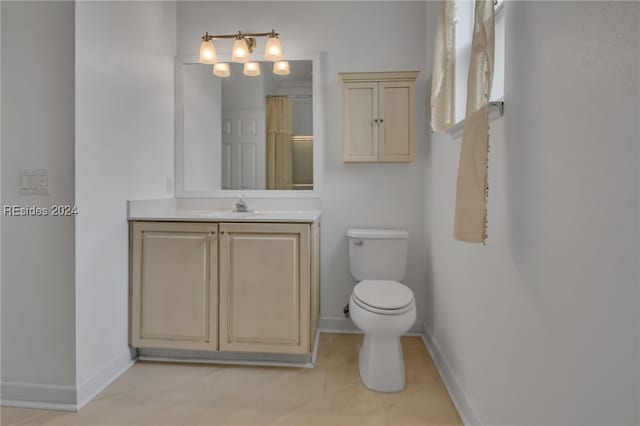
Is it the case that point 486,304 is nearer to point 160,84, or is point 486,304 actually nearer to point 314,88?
point 314,88

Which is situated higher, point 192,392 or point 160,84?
point 160,84

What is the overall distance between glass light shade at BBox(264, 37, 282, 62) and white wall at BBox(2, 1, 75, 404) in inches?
46.5

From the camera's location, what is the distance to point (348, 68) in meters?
2.56

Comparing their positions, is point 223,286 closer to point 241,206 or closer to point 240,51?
point 241,206

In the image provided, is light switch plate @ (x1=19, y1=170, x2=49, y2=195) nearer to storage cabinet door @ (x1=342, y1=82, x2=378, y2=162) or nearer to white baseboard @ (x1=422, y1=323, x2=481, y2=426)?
storage cabinet door @ (x1=342, y1=82, x2=378, y2=162)

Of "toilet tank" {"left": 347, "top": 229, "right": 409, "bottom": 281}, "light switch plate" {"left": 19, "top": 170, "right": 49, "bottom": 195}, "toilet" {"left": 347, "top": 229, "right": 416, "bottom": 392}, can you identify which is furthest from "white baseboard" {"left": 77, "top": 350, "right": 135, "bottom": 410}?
"toilet tank" {"left": 347, "top": 229, "right": 409, "bottom": 281}

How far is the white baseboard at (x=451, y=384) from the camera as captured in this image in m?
1.50

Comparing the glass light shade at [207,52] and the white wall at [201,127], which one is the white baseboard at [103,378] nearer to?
the white wall at [201,127]

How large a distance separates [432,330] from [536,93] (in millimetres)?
1750

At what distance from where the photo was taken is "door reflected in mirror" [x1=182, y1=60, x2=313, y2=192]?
258 centimetres

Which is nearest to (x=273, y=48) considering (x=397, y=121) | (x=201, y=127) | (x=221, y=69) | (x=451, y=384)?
(x=221, y=69)

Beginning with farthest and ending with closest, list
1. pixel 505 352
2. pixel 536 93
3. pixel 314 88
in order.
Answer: pixel 314 88
pixel 505 352
pixel 536 93

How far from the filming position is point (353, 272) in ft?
7.88

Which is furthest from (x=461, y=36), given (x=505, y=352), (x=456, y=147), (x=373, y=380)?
(x=373, y=380)
